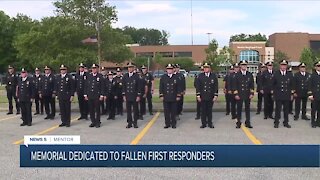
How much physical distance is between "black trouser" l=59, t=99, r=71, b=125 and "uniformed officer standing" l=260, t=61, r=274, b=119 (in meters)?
6.29

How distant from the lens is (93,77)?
1280 cm

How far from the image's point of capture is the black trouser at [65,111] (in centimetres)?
1276

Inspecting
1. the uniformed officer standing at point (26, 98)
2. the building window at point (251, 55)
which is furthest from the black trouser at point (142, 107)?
the building window at point (251, 55)

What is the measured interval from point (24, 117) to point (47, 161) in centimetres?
734

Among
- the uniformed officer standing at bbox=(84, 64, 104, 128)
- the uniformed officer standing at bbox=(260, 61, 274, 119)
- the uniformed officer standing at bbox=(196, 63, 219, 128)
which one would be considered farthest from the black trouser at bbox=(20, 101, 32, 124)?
the uniformed officer standing at bbox=(260, 61, 274, 119)

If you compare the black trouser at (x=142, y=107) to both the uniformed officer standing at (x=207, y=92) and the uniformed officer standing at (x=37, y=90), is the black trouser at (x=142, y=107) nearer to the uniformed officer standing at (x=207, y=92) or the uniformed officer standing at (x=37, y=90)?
the uniformed officer standing at (x=207, y=92)

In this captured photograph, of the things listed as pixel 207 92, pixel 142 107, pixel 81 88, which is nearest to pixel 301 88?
pixel 207 92

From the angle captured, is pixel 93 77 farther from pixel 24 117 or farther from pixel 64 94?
pixel 24 117

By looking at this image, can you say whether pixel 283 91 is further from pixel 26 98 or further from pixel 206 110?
pixel 26 98

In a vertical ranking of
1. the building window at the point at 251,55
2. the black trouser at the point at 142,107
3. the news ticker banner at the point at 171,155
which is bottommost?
the black trouser at the point at 142,107

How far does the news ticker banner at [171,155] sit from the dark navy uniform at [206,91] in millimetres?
6102

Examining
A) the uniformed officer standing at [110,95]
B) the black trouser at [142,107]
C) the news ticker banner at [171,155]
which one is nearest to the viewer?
the news ticker banner at [171,155]

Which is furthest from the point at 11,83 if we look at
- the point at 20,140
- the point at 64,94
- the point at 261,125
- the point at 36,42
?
the point at 36,42

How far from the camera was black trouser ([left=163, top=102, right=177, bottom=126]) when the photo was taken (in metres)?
12.2
